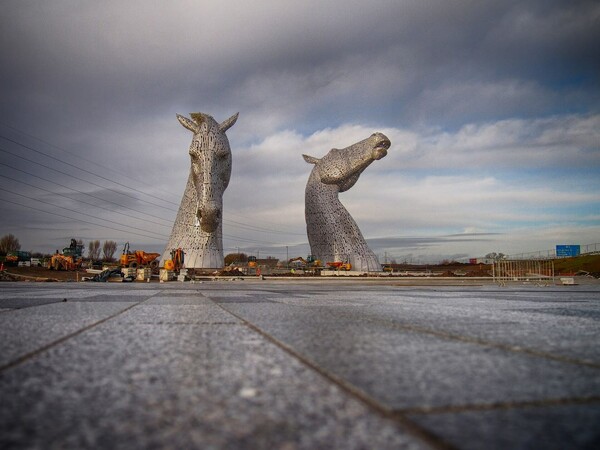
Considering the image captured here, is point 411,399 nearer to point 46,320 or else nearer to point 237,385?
point 237,385

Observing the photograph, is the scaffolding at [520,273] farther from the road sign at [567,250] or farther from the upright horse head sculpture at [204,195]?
the road sign at [567,250]

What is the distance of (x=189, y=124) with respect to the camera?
34719 mm

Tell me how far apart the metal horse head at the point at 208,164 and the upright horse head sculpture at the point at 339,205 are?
372 inches

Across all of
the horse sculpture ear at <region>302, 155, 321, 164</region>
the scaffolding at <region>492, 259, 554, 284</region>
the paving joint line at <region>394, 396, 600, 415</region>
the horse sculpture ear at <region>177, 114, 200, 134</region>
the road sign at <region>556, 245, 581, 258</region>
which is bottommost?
the scaffolding at <region>492, 259, 554, 284</region>

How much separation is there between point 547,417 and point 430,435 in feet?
0.77

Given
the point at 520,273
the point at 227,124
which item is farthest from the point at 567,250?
the point at 227,124

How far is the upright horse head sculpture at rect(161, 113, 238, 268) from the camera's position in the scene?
33.2 metres

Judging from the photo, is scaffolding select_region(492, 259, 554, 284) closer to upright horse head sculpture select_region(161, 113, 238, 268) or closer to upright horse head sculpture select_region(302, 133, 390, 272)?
upright horse head sculpture select_region(302, 133, 390, 272)

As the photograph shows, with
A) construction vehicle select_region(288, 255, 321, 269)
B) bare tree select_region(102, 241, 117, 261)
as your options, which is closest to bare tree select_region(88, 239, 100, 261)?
bare tree select_region(102, 241, 117, 261)

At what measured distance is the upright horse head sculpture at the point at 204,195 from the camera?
33250mm

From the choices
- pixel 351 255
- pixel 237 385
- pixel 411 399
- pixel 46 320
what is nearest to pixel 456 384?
pixel 411 399

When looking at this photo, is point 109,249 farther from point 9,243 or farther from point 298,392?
point 298,392

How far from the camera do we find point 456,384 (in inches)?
35.9

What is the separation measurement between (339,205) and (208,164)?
42.4 feet
